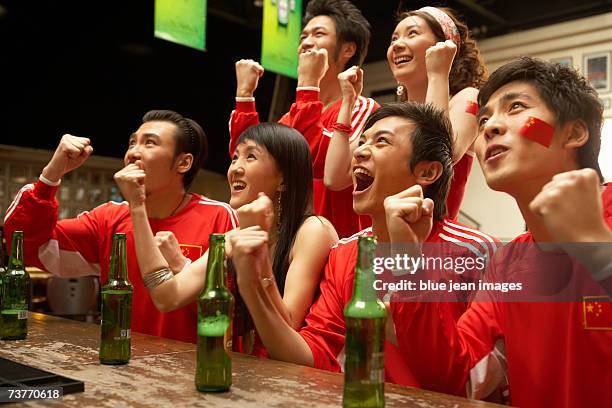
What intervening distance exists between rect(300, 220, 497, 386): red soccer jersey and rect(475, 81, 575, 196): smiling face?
361 millimetres

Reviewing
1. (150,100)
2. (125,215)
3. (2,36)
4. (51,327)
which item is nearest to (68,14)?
(2,36)

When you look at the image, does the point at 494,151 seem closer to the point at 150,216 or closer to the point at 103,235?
the point at 150,216

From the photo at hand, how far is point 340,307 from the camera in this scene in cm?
Answer: 173

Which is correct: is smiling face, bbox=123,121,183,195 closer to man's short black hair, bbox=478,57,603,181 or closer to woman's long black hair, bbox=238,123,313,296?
woman's long black hair, bbox=238,123,313,296

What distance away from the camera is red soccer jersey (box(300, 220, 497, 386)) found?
1579 mm

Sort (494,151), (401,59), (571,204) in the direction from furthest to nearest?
(401,59)
(494,151)
(571,204)

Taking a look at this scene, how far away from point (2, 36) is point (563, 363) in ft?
18.8

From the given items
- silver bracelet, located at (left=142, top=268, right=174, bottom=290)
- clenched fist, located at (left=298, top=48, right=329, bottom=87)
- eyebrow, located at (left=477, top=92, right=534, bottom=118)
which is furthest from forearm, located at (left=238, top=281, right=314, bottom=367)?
clenched fist, located at (left=298, top=48, right=329, bottom=87)

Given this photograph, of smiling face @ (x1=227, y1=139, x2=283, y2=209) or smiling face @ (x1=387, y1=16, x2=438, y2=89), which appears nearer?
smiling face @ (x1=227, y1=139, x2=283, y2=209)

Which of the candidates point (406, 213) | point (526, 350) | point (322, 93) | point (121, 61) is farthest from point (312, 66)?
point (121, 61)

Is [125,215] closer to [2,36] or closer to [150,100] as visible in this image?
[2,36]

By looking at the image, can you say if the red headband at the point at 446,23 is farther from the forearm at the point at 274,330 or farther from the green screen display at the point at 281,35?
the green screen display at the point at 281,35

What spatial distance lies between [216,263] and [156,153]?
1417 millimetres

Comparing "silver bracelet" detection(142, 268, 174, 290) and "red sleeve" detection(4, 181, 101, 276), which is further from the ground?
"red sleeve" detection(4, 181, 101, 276)
